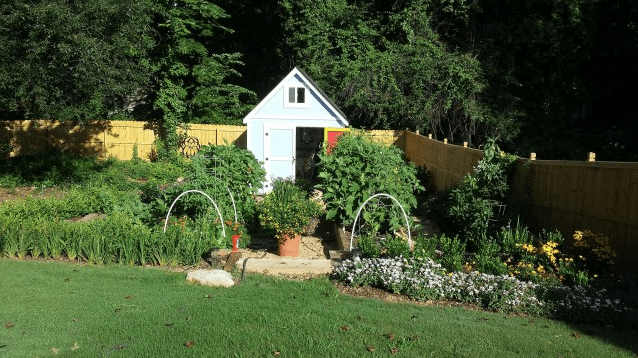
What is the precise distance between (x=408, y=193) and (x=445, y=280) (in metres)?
3.84

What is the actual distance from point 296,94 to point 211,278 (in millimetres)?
11057

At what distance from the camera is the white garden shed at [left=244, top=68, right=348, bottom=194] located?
17688mm

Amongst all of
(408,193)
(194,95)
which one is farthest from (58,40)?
(194,95)

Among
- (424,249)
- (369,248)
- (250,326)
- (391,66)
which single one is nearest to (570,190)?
(424,249)

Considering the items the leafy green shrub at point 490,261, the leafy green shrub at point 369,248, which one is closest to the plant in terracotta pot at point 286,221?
the leafy green shrub at point 369,248

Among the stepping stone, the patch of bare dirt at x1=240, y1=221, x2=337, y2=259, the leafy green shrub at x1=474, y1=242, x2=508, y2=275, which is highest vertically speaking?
the leafy green shrub at x1=474, y1=242, x2=508, y2=275

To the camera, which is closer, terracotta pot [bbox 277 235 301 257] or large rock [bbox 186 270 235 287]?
large rock [bbox 186 270 235 287]

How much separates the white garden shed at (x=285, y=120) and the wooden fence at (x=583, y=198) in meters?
8.26

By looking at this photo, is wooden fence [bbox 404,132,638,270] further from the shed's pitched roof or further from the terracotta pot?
the shed's pitched roof

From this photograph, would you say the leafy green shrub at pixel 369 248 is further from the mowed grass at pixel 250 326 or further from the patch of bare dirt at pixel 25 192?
the patch of bare dirt at pixel 25 192

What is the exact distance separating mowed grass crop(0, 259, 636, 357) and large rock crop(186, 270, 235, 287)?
227mm

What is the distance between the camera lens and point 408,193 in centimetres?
1084

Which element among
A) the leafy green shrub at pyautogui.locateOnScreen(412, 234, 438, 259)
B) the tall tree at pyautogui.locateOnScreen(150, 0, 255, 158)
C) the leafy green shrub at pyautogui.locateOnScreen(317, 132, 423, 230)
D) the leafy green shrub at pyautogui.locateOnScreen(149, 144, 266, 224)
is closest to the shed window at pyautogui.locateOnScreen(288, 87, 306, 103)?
the leafy green shrub at pyautogui.locateOnScreen(149, 144, 266, 224)

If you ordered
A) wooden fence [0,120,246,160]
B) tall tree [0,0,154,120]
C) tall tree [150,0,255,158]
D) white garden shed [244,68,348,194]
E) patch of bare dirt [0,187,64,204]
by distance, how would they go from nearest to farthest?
1. tall tree [0,0,154,120]
2. patch of bare dirt [0,187,64,204]
3. white garden shed [244,68,348,194]
4. wooden fence [0,120,246,160]
5. tall tree [150,0,255,158]
